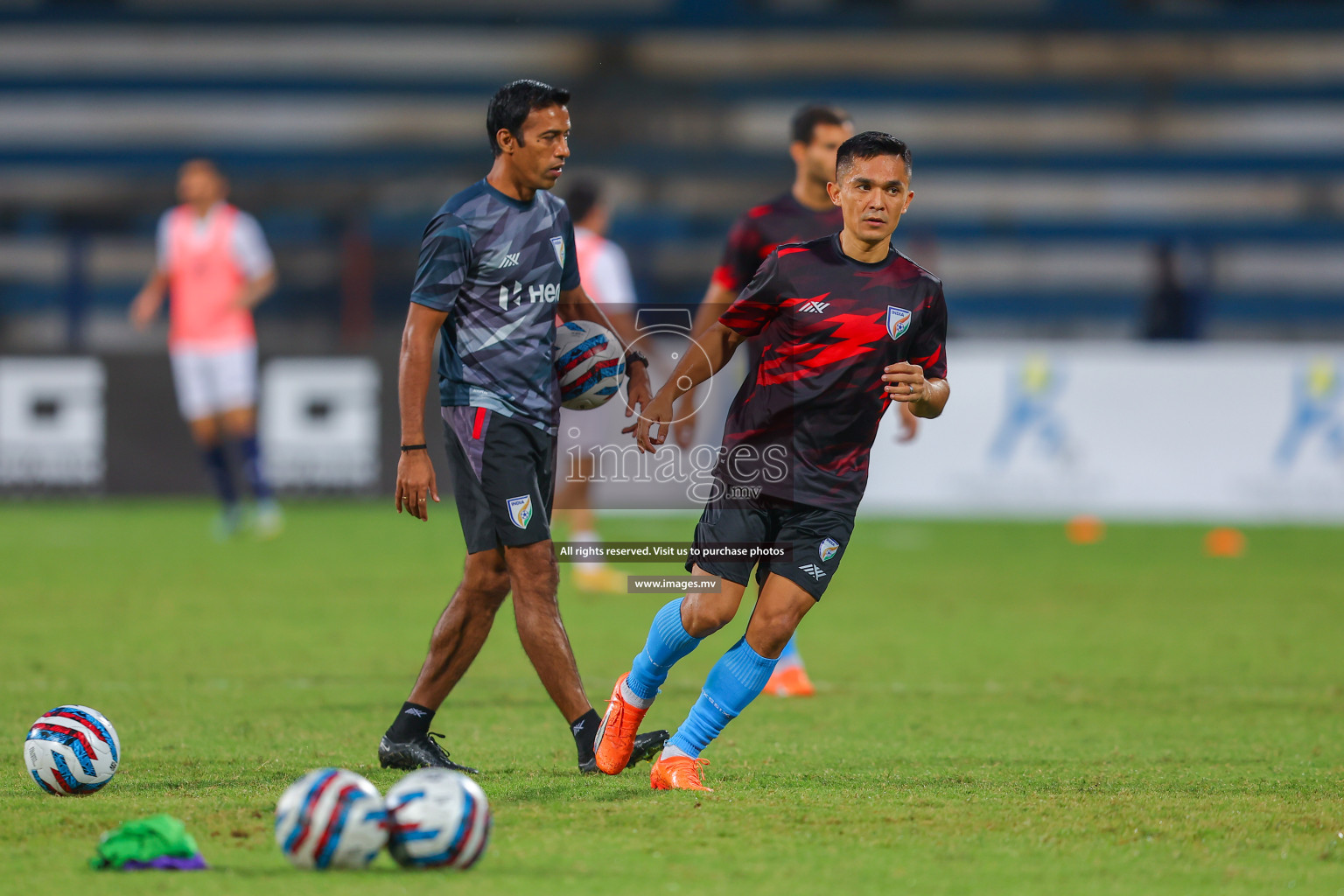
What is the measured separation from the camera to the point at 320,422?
14.1 m

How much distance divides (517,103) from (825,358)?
1.19m

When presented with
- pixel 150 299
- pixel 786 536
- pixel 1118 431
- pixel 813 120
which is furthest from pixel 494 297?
pixel 1118 431

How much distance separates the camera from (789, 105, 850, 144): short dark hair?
248 inches

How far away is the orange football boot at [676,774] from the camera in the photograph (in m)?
4.54

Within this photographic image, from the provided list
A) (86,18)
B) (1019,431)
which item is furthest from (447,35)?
(1019,431)

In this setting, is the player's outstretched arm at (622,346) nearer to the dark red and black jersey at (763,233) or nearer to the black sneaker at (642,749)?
the black sneaker at (642,749)

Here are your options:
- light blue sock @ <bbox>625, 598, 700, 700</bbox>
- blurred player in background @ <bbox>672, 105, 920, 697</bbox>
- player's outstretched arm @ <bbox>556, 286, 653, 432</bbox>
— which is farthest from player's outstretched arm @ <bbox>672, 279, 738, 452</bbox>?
light blue sock @ <bbox>625, 598, 700, 700</bbox>

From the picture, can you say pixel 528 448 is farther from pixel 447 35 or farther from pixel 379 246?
pixel 447 35

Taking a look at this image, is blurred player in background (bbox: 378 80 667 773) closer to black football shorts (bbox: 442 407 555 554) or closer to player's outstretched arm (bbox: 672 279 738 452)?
black football shorts (bbox: 442 407 555 554)

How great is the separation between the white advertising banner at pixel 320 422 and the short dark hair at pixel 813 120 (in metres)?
8.25

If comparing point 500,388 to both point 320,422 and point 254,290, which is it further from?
point 320,422

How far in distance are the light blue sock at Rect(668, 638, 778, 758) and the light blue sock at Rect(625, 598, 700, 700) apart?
136 mm

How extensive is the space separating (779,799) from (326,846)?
4.39 feet

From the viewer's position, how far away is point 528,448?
15.9 ft
